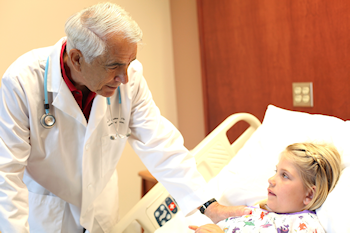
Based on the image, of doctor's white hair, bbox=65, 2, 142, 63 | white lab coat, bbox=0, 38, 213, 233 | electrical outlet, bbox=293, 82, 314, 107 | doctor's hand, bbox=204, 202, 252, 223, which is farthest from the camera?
electrical outlet, bbox=293, 82, 314, 107

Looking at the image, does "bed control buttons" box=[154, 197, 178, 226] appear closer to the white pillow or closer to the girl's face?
the white pillow

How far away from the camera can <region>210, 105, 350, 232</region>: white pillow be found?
1.38 m

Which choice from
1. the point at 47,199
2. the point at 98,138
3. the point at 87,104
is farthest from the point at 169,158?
the point at 47,199

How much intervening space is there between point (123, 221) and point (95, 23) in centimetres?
85

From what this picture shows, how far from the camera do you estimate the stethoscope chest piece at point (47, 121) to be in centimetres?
116

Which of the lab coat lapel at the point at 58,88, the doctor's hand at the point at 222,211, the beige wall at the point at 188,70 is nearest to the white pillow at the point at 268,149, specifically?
the doctor's hand at the point at 222,211

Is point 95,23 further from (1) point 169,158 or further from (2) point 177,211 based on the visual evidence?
(2) point 177,211

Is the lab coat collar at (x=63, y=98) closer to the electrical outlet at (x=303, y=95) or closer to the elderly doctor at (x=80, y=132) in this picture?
the elderly doctor at (x=80, y=132)

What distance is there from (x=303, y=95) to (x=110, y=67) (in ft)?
4.25

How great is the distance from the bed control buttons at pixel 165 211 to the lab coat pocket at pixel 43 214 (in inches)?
17.0

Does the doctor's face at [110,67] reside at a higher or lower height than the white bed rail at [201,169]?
higher

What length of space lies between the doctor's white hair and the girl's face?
2.48ft

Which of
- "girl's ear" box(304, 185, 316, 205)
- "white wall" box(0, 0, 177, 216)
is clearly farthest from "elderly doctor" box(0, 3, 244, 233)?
"white wall" box(0, 0, 177, 216)

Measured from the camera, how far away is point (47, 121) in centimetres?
117
